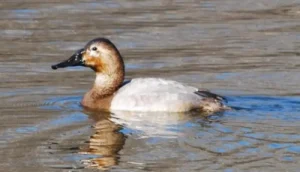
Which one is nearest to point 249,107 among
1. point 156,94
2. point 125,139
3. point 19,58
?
point 156,94

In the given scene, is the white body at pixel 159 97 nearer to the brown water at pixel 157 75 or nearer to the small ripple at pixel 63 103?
the brown water at pixel 157 75

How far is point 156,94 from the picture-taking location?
10.8 metres

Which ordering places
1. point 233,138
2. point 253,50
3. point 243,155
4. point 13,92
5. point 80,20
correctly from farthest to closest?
point 80,20
point 253,50
point 13,92
point 233,138
point 243,155

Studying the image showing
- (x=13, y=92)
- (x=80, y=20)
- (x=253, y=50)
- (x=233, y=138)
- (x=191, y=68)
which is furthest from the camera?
(x=80, y=20)

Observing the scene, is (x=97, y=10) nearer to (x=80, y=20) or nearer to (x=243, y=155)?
(x=80, y=20)

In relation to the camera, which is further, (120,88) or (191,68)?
(191,68)

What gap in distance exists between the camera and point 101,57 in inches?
449

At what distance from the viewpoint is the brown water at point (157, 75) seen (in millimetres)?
8789

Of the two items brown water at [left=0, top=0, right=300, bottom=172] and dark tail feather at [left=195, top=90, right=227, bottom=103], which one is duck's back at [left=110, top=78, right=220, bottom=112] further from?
brown water at [left=0, top=0, right=300, bottom=172]

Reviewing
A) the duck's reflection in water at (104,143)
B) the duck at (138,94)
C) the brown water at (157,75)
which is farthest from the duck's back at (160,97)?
the duck's reflection in water at (104,143)

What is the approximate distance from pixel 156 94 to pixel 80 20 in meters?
5.64

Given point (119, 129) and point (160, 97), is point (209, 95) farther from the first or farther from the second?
point (119, 129)

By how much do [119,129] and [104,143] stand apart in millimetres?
562

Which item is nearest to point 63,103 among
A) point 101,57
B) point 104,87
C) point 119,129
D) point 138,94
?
point 104,87
